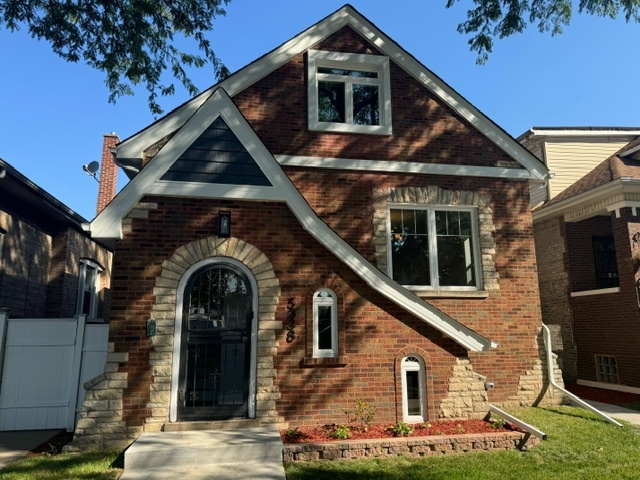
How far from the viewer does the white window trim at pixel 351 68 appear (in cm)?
958

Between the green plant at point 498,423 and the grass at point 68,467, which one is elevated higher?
the green plant at point 498,423

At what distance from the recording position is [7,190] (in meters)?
10.0

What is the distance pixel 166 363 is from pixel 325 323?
248cm

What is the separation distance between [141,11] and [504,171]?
8532 millimetres

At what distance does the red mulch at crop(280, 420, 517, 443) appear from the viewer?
20.8 ft

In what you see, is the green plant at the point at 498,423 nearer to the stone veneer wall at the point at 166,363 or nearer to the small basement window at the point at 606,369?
the stone veneer wall at the point at 166,363

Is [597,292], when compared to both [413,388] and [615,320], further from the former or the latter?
[413,388]

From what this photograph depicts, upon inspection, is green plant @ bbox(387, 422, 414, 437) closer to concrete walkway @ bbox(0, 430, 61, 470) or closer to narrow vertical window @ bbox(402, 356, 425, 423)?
A: narrow vertical window @ bbox(402, 356, 425, 423)

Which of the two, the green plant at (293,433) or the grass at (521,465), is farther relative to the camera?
the green plant at (293,433)

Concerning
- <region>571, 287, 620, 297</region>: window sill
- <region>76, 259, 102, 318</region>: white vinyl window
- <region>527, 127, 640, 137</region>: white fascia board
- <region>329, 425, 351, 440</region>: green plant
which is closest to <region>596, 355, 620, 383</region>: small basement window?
<region>571, 287, 620, 297</region>: window sill

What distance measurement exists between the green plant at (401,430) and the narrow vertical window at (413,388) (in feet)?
1.90

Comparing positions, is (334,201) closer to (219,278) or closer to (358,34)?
(219,278)

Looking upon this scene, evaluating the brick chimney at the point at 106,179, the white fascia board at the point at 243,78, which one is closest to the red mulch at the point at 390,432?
the white fascia board at the point at 243,78

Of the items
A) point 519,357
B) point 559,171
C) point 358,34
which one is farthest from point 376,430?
point 559,171
